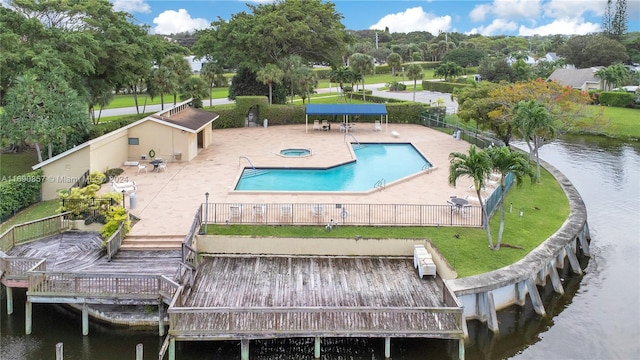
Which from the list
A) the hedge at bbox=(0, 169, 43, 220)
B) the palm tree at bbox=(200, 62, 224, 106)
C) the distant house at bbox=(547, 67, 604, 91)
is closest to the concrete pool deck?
the hedge at bbox=(0, 169, 43, 220)

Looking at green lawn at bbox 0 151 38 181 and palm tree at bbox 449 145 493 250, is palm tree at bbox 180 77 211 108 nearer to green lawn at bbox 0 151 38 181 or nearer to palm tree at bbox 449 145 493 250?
green lawn at bbox 0 151 38 181

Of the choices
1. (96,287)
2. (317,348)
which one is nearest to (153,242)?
(96,287)

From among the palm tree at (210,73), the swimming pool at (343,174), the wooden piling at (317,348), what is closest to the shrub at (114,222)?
the swimming pool at (343,174)

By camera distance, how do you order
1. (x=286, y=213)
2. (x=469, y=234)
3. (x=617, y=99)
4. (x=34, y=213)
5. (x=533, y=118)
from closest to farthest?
(x=469, y=234)
(x=286, y=213)
(x=34, y=213)
(x=533, y=118)
(x=617, y=99)

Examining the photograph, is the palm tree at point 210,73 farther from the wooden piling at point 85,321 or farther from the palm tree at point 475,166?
the wooden piling at point 85,321

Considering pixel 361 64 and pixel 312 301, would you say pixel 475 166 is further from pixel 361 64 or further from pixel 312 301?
pixel 361 64

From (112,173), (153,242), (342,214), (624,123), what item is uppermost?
(624,123)
